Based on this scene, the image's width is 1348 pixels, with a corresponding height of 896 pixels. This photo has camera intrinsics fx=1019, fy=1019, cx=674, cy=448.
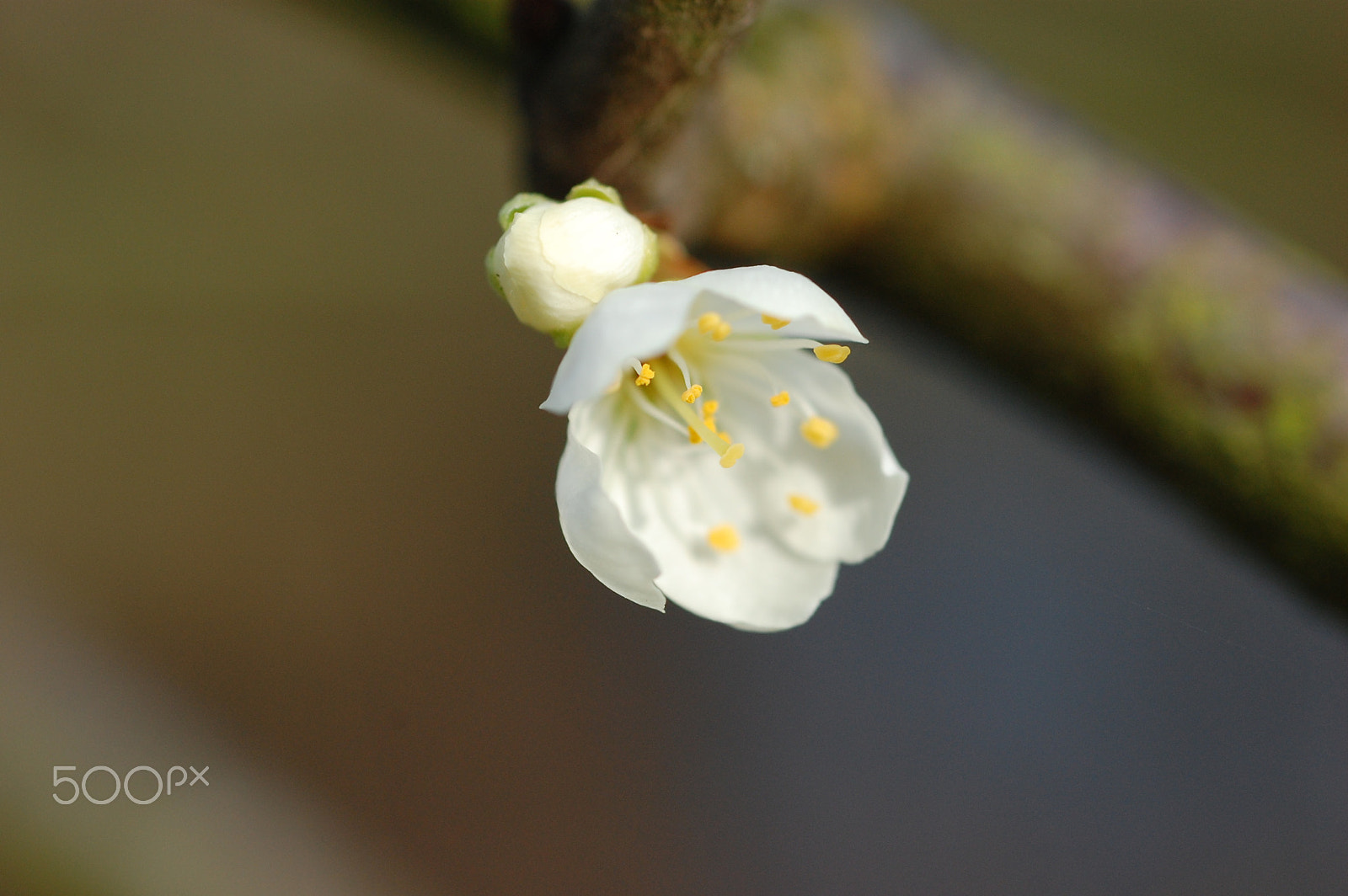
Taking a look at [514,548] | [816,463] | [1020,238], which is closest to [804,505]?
[816,463]

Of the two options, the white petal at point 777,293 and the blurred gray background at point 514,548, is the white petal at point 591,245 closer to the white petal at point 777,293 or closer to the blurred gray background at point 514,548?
the white petal at point 777,293

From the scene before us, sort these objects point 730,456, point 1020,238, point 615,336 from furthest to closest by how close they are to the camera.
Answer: point 1020,238 < point 730,456 < point 615,336

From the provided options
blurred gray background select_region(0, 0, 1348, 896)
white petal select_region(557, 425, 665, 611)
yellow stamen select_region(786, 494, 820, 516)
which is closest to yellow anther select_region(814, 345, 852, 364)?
yellow stamen select_region(786, 494, 820, 516)

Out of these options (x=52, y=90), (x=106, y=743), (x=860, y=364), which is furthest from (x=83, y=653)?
(x=860, y=364)

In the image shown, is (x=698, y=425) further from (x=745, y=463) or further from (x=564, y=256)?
(x=564, y=256)

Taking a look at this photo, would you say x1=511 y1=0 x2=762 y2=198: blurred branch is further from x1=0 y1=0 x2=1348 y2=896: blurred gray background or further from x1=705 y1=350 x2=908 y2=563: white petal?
x1=0 y1=0 x2=1348 y2=896: blurred gray background

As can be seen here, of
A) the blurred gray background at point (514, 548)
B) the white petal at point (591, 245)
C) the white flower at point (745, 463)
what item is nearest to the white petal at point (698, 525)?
the white flower at point (745, 463)
